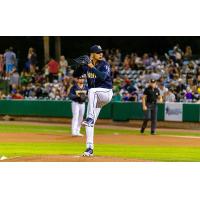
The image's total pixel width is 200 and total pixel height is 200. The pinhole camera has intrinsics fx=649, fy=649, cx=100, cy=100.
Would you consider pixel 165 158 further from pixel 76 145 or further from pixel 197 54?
pixel 197 54

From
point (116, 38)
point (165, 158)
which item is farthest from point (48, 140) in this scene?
point (116, 38)

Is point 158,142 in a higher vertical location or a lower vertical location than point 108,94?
lower

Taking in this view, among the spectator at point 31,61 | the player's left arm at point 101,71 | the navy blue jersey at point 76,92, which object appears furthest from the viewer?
the spectator at point 31,61

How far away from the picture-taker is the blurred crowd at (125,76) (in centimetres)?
3033

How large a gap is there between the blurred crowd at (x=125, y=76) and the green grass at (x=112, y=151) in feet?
36.7

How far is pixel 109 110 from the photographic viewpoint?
1203 inches

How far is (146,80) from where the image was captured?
3256 cm

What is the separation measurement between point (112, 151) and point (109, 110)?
13605mm

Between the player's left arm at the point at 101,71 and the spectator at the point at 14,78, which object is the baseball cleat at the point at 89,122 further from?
the spectator at the point at 14,78

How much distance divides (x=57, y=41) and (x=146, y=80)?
806cm

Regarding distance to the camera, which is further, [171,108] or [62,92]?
[62,92]

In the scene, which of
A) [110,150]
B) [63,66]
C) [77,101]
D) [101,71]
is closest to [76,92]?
[77,101]

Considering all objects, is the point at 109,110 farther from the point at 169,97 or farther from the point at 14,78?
the point at 14,78

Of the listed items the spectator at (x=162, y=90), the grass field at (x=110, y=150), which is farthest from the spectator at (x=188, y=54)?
the grass field at (x=110, y=150)
